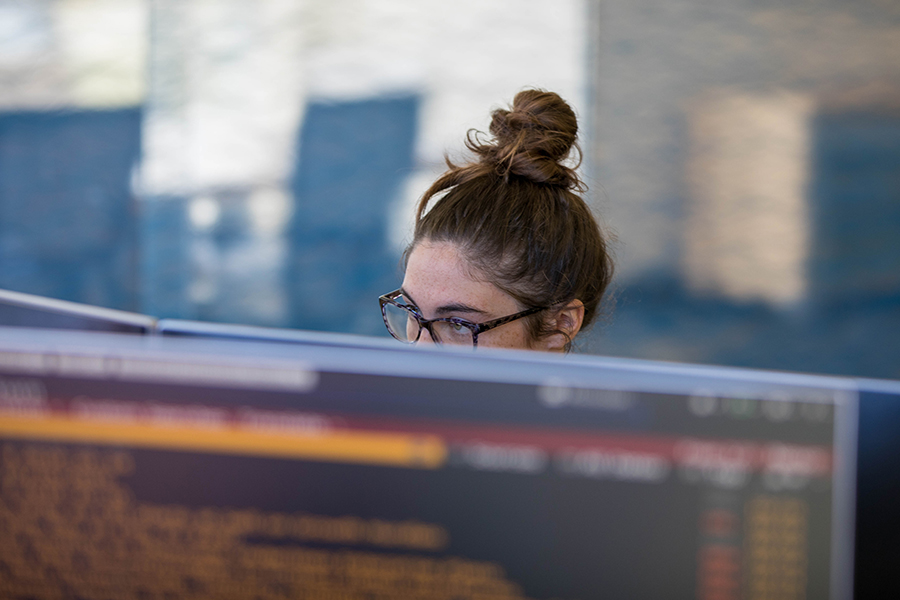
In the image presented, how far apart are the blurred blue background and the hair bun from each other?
1313 mm

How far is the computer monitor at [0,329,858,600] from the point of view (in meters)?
0.45

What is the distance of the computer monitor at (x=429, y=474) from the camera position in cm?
45

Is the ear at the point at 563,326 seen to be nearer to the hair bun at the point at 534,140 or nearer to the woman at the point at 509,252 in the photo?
the woman at the point at 509,252

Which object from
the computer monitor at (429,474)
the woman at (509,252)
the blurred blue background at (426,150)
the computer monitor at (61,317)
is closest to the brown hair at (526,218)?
the woman at (509,252)

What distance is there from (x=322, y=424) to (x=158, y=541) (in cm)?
14

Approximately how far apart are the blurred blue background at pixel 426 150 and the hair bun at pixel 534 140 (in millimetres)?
1313

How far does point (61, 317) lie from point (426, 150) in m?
2.36

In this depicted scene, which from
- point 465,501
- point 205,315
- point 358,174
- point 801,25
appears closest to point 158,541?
point 465,501

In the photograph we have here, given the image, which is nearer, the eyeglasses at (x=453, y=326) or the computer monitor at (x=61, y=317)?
the computer monitor at (x=61, y=317)

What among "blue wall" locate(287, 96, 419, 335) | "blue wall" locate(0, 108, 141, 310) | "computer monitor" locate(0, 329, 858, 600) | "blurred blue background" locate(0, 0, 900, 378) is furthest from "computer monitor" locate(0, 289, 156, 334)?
"blue wall" locate(0, 108, 141, 310)

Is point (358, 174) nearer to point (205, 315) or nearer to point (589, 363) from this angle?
point (205, 315)

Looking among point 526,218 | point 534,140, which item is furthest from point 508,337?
point 534,140

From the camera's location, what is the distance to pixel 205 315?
3.17 meters

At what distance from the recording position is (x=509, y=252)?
47.3 inches
